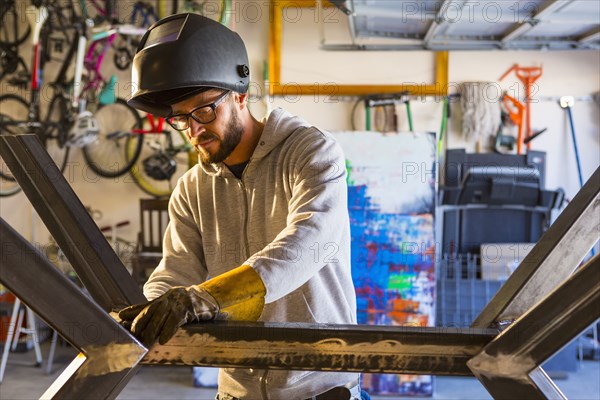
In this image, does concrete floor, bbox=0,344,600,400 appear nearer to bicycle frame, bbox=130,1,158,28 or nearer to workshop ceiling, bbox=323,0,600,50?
workshop ceiling, bbox=323,0,600,50

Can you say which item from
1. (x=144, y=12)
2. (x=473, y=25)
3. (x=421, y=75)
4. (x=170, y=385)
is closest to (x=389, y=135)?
(x=473, y=25)

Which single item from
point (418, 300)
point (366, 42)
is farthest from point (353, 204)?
point (366, 42)

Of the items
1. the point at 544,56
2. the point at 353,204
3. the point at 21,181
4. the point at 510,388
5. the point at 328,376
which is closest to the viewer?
the point at 510,388

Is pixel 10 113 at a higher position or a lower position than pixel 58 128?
higher

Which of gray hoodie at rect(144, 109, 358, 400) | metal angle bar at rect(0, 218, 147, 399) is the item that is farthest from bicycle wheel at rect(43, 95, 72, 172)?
metal angle bar at rect(0, 218, 147, 399)

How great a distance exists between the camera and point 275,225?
1.89 meters

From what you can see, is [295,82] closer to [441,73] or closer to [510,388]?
[441,73]

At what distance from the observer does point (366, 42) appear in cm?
636

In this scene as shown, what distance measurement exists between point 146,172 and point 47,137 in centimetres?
97

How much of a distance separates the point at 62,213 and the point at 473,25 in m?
4.37

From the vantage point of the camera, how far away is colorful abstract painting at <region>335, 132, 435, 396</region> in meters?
4.95

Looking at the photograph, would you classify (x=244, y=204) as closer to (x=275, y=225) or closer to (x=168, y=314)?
(x=275, y=225)

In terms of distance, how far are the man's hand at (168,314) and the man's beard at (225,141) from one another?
676mm

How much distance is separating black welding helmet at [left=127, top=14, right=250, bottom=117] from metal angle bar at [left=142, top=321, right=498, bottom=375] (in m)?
0.62
